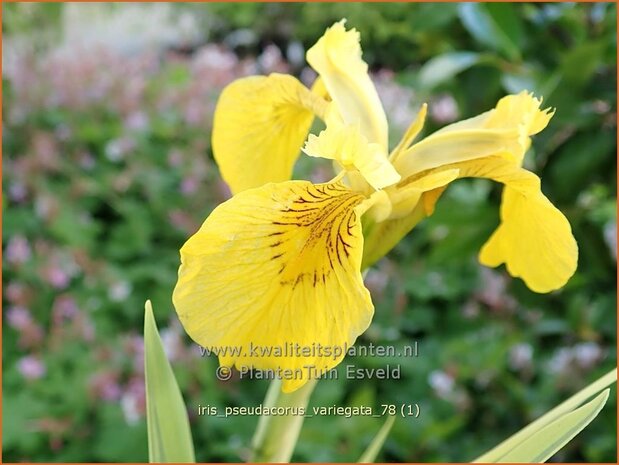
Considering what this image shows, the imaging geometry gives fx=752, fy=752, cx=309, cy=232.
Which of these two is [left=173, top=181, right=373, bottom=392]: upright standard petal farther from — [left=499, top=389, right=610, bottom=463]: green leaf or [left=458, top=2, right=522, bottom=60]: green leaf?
[left=458, top=2, right=522, bottom=60]: green leaf

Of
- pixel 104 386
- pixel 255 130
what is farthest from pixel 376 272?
pixel 255 130

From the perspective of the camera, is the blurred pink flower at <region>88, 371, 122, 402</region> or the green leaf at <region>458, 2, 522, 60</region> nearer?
the green leaf at <region>458, 2, 522, 60</region>

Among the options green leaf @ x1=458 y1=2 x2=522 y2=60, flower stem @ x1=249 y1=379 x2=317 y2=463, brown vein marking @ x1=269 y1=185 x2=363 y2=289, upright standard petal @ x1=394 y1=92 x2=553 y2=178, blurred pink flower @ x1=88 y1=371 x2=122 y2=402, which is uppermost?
green leaf @ x1=458 y1=2 x2=522 y2=60

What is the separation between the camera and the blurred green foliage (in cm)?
89

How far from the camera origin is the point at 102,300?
1296 mm

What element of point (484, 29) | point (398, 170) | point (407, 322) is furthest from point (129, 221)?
point (398, 170)

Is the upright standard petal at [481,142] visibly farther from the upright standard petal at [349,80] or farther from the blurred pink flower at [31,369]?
the blurred pink flower at [31,369]

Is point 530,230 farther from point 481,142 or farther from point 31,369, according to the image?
point 31,369

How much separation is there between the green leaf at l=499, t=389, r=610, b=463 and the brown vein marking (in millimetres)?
140

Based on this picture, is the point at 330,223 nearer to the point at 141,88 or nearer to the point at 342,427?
the point at 342,427

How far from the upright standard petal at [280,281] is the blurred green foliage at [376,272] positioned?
1.70 feet

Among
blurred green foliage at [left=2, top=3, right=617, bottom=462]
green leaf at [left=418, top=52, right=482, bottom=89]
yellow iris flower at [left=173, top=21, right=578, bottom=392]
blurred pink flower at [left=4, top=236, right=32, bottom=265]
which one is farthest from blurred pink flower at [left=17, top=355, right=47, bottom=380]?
yellow iris flower at [left=173, top=21, right=578, bottom=392]

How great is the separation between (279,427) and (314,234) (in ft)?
0.47

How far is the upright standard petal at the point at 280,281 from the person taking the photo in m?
0.35
